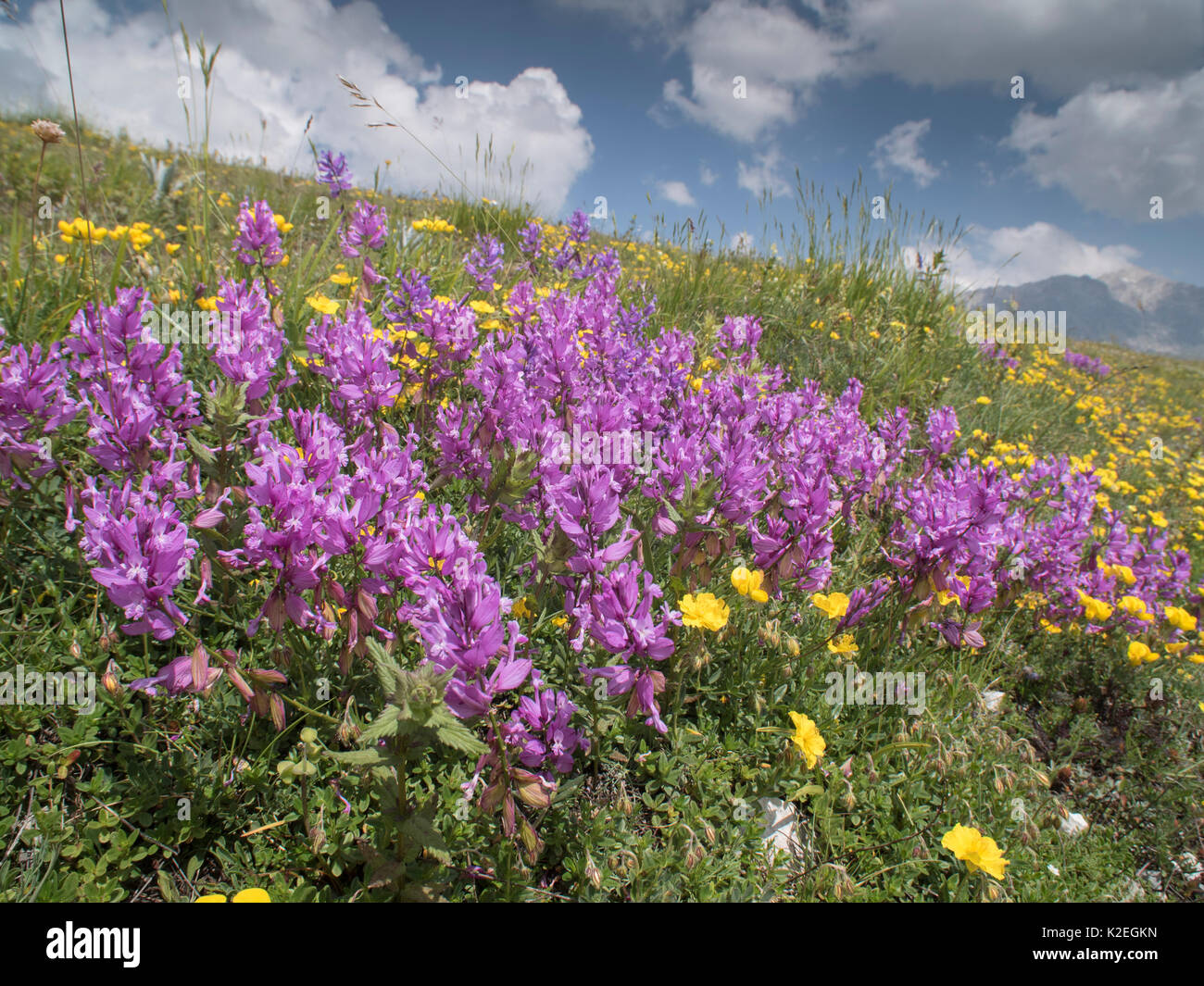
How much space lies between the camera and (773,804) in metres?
2.30

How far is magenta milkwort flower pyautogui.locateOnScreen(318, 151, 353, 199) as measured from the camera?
5012 mm

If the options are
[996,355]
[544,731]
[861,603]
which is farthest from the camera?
[996,355]

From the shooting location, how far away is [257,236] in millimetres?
3449

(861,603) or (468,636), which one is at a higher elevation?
(468,636)

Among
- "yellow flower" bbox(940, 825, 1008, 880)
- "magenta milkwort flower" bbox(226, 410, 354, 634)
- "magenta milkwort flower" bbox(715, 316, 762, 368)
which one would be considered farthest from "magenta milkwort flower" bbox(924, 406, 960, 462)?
"magenta milkwort flower" bbox(226, 410, 354, 634)

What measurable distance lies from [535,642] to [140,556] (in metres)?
1.44

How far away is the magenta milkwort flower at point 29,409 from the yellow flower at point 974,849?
3265 mm

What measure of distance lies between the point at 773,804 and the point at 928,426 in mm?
3105

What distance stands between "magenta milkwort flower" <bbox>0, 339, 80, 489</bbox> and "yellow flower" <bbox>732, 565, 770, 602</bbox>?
2531 millimetres

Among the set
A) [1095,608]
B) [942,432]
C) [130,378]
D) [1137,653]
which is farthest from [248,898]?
[942,432]

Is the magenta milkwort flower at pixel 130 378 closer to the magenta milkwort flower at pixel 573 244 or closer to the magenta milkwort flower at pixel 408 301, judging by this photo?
the magenta milkwort flower at pixel 408 301

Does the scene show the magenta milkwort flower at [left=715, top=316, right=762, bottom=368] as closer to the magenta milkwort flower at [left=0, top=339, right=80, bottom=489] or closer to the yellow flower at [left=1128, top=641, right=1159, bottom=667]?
the yellow flower at [left=1128, top=641, right=1159, bottom=667]

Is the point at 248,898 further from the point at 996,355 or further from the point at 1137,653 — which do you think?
the point at 996,355

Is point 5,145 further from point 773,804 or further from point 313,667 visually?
point 773,804
